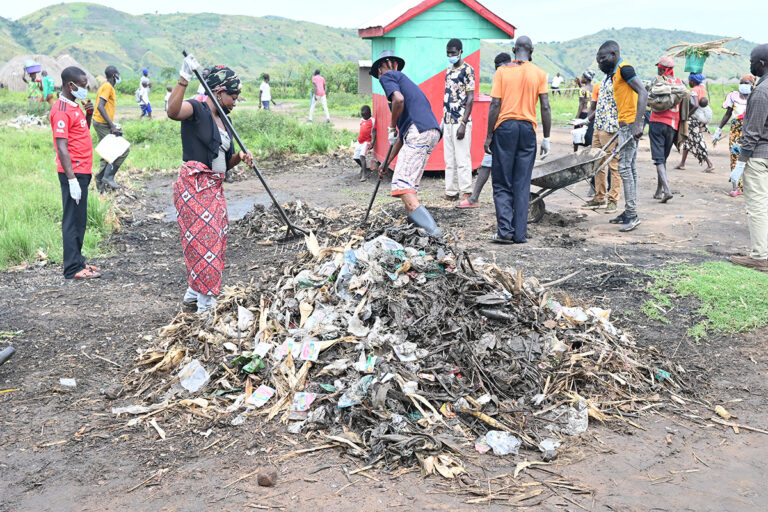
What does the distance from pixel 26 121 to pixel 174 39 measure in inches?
2663

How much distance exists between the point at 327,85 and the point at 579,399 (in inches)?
1186

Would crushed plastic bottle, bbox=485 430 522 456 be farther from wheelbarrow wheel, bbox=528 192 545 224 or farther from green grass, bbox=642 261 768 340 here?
wheelbarrow wheel, bbox=528 192 545 224

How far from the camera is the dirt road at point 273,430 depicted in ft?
9.46

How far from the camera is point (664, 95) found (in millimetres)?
8164

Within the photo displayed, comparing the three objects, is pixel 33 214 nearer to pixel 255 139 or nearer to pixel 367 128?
pixel 367 128

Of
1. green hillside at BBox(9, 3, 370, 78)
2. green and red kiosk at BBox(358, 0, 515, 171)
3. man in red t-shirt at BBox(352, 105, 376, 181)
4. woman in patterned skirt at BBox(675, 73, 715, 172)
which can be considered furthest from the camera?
green hillside at BBox(9, 3, 370, 78)

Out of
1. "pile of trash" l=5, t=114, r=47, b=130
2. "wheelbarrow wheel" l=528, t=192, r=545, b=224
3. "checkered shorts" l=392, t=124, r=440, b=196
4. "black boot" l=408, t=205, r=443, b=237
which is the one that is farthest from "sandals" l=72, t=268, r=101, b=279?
"pile of trash" l=5, t=114, r=47, b=130

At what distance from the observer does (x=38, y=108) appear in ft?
72.0

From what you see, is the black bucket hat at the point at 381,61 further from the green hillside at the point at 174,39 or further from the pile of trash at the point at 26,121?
the green hillside at the point at 174,39

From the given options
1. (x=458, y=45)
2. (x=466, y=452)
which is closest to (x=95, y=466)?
(x=466, y=452)

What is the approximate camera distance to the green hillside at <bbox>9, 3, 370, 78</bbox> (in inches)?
2637

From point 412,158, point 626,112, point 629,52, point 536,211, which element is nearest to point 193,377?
point 412,158

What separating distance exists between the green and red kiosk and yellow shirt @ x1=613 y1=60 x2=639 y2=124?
3030mm

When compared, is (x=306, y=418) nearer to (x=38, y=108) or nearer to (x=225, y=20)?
(x=38, y=108)
